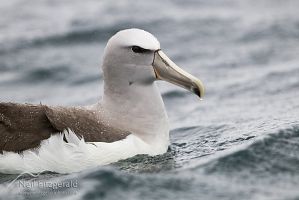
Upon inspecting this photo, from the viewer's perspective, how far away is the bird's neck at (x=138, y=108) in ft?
30.9

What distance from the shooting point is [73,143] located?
8648 mm

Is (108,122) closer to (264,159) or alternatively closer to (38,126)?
(38,126)

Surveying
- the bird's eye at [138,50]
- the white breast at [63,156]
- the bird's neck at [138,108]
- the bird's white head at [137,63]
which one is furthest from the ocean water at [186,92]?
the bird's eye at [138,50]

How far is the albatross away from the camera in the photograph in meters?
8.70

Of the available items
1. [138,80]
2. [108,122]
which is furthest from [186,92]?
[108,122]

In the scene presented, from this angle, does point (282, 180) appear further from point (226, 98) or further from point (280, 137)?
point (226, 98)

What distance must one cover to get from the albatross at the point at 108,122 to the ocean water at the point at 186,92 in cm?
18

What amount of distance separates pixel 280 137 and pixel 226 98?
388cm

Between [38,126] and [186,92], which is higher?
[38,126]

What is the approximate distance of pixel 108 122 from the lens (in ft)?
30.3

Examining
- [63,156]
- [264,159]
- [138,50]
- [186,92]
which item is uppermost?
[138,50]

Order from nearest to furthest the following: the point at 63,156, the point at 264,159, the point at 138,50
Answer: the point at 63,156 < the point at 264,159 < the point at 138,50

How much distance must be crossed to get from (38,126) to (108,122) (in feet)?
2.82

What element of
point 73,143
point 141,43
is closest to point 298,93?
point 141,43
